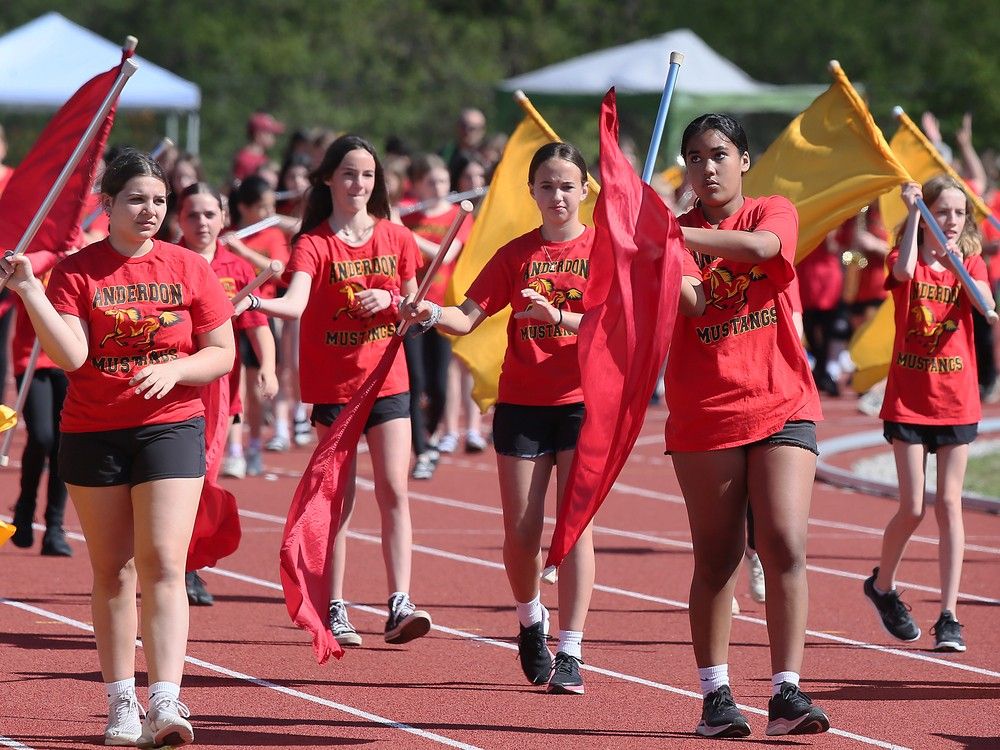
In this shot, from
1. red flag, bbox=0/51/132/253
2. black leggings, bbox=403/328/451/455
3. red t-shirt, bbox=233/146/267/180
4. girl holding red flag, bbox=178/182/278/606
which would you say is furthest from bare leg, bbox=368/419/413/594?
red t-shirt, bbox=233/146/267/180

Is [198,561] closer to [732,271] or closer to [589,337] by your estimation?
[589,337]

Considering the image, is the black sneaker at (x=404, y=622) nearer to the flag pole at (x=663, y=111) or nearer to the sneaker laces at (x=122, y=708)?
the flag pole at (x=663, y=111)

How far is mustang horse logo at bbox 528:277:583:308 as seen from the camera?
7371 mm

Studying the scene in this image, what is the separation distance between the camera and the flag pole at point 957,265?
8.14 m

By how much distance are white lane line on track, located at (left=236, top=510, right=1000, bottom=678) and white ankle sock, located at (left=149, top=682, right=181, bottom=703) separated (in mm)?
3497

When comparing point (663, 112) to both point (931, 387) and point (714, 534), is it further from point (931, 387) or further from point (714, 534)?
point (931, 387)

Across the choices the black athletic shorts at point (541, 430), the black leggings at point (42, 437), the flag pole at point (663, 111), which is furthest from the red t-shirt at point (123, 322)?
the black leggings at point (42, 437)

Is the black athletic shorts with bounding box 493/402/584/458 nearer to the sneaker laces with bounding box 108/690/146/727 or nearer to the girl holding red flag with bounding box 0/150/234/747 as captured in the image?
the girl holding red flag with bounding box 0/150/234/747

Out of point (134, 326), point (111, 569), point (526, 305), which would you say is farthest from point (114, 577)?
point (526, 305)

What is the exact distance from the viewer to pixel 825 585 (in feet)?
32.4

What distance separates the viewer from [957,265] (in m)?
8.25

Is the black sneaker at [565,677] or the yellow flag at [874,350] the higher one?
the yellow flag at [874,350]

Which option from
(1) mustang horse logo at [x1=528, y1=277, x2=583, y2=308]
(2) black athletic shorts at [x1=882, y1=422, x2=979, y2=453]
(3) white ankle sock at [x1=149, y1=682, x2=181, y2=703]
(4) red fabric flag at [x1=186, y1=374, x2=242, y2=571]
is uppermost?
(1) mustang horse logo at [x1=528, y1=277, x2=583, y2=308]

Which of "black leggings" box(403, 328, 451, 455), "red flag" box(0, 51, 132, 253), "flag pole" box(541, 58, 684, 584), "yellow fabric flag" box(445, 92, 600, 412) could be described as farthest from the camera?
"black leggings" box(403, 328, 451, 455)
